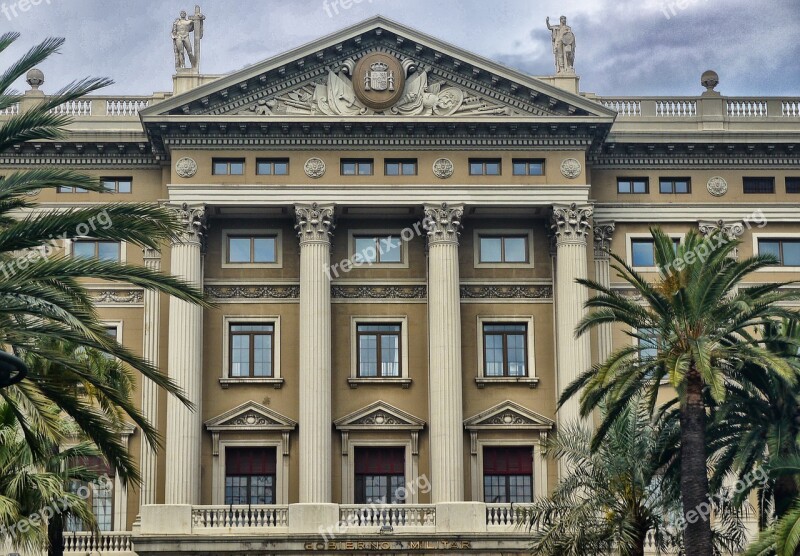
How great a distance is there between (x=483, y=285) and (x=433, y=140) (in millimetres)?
6235

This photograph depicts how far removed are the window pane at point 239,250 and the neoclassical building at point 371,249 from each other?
0.11m

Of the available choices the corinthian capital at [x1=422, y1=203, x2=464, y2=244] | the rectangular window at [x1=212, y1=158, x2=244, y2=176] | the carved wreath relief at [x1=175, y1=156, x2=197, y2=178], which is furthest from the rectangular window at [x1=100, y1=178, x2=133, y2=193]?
the corinthian capital at [x1=422, y1=203, x2=464, y2=244]

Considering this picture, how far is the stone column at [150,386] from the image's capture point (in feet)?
188

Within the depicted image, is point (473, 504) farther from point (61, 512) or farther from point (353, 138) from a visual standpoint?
point (61, 512)

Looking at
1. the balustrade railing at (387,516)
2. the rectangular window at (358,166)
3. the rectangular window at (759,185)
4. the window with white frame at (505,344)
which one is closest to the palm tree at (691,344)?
the balustrade railing at (387,516)

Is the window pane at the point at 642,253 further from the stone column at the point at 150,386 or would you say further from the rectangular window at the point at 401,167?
the stone column at the point at 150,386

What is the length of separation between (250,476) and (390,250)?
10.8 metres

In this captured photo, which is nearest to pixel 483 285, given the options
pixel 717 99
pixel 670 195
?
pixel 670 195

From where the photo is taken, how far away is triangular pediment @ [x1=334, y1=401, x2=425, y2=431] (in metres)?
59.1

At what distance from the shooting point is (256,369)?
60031 millimetres

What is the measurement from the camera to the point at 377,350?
60375mm

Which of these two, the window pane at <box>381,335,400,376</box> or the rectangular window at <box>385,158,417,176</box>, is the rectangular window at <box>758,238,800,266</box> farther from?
the window pane at <box>381,335,400,376</box>

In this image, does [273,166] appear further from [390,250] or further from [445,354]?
[445,354]

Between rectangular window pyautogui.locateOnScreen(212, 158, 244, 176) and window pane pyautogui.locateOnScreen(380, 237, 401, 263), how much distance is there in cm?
650
